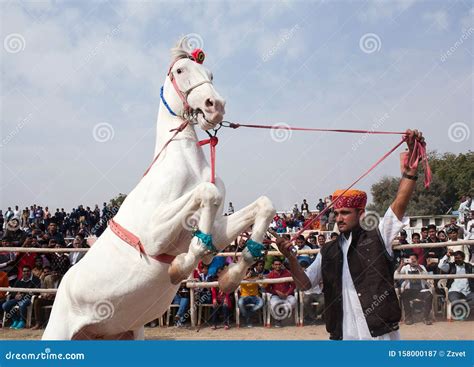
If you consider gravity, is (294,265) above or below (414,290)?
above

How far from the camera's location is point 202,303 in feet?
30.6

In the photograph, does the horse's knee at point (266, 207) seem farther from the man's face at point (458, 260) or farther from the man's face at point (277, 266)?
the man's face at point (458, 260)

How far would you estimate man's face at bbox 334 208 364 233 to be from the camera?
3887mm

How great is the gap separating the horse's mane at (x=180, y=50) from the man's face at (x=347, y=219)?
1618 millimetres

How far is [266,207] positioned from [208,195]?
1.39 ft

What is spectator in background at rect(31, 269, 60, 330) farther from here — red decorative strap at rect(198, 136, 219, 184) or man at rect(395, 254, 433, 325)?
red decorative strap at rect(198, 136, 219, 184)

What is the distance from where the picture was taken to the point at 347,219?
12.8 ft

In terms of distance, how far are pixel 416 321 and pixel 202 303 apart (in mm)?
3420

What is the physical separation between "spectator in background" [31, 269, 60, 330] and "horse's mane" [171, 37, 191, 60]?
6508 mm

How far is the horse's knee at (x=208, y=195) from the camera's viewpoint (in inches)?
138

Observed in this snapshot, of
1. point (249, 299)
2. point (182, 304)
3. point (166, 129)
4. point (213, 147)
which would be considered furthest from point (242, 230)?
point (182, 304)

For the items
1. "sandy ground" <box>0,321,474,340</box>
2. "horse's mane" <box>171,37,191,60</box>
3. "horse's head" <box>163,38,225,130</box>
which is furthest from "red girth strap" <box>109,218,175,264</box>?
"sandy ground" <box>0,321,474,340</box>

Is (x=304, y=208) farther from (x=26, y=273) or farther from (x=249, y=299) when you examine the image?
(x=26, y=273)

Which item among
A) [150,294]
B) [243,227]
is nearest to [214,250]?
[243,227]
